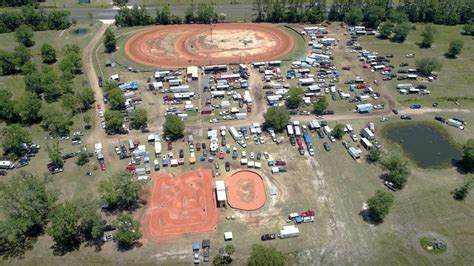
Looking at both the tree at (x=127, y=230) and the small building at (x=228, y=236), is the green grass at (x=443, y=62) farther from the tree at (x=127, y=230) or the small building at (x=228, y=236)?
the tree at (x=127, y=230)

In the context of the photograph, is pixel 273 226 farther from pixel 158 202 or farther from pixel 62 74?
pixel 62 74

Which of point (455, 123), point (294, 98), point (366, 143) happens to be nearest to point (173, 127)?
point (294, 98)

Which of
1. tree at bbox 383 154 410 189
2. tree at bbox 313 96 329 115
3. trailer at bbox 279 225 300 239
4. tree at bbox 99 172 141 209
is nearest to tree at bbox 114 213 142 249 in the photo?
tree at bbox 99 172 141 209

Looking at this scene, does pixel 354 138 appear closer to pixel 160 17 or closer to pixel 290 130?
pixel 290 130

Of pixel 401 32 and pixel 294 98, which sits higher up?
pixel 401 32

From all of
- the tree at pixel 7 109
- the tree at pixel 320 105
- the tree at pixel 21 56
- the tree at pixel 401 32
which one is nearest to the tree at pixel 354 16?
the tree at pixel 401 32

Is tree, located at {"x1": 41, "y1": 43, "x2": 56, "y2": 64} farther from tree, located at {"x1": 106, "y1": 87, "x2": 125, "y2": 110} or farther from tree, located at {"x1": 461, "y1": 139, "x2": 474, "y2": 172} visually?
tree, located at {"x1": 461, "y1": 139, "x2": 474, "y2": 172}

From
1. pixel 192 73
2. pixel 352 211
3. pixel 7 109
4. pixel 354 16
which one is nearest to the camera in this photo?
pixel 352 211

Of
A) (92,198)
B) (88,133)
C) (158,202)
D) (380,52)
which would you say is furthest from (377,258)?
(380,52)
